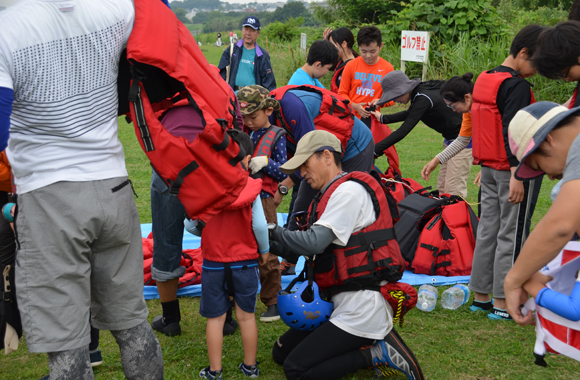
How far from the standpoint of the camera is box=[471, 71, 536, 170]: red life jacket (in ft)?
12.5

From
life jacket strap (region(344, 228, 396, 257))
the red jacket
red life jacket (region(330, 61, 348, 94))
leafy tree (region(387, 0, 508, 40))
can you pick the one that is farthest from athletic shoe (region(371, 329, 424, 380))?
leafy tree (region(387, 0, 508, 40))

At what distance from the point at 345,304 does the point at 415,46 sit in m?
9.86

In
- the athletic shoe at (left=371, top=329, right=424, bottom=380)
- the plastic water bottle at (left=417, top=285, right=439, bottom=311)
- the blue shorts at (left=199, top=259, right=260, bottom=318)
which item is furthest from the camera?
the plastic water bottle at (left=417, top=285, right=439, bottom=311)

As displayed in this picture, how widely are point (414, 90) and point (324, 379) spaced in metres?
3.56

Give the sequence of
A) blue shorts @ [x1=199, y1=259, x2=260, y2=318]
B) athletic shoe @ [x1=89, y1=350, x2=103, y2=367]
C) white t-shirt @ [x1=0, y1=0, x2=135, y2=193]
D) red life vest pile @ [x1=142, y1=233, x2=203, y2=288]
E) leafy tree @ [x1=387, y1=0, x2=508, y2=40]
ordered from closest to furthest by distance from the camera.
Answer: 1. white t-shirt @ [x1=0, y1=0, x2=135, y2=193]
2. blue shorts @ [x1=199, y1=259, x2=260, y2=318]
3. athletic shoe @ [x1=89, y1=350, x2=103, y2=367]
4. red life vest pile @ [x1=142, y1=233, x2=203, y2=288]
5. leafy tree @ [x1=387, y1=0, x2=508, y2=40]

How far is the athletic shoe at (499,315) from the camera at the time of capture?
3951 mm

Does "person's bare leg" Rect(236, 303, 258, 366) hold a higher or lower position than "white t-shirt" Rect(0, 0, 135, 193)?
lower

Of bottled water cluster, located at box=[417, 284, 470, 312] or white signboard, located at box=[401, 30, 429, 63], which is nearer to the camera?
bottled water cluster, located at box=[417, 284, 470, 312]

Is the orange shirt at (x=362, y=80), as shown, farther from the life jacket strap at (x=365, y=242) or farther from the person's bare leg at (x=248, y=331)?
the person's bare leg at (x=248, y=331)

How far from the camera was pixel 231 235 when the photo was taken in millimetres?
3096

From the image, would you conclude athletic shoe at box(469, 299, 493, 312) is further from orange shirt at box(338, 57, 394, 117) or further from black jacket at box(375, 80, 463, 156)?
orange shirt at box(338, 57, 394, 117)

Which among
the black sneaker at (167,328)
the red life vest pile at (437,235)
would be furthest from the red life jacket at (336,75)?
the black sneaker at (167,328)

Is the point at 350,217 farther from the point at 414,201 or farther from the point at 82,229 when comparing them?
the point at 414,201

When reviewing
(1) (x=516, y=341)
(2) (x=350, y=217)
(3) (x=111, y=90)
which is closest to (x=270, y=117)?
(2) (x=350, y=217)
